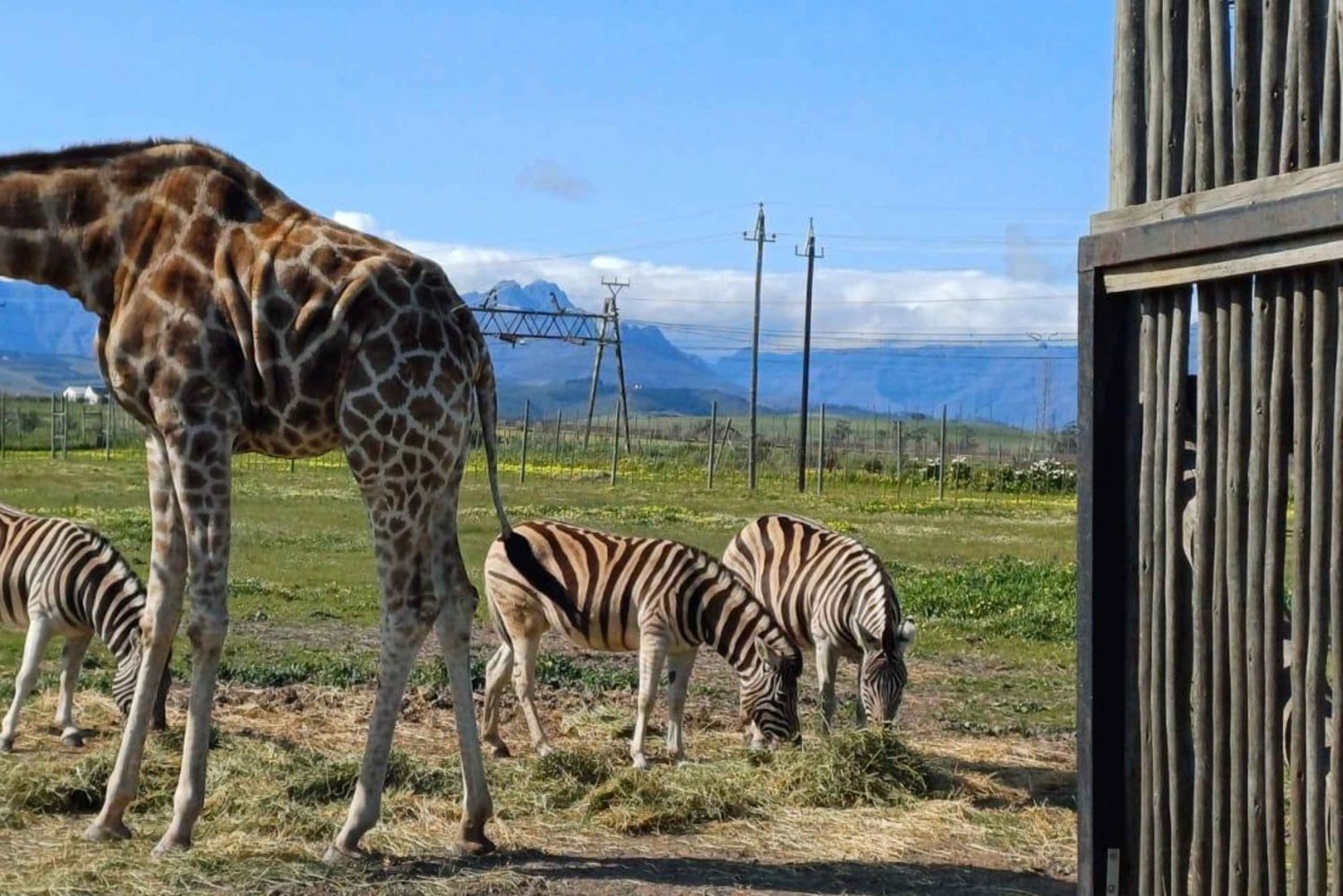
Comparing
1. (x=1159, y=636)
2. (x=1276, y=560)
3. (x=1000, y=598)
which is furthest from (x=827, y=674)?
(x=1000, y=598)

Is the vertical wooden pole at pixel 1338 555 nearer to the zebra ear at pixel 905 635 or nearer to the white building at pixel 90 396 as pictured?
the zebra ear at pixel 905 635

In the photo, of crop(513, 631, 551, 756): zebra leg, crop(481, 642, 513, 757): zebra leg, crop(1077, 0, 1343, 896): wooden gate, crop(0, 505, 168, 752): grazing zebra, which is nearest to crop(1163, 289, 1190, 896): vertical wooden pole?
crop(1077, 0, 1343, 896): wooden gate

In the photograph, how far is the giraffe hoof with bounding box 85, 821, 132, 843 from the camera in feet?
23.8

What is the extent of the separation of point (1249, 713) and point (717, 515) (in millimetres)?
26104

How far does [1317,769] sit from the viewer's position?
490cm

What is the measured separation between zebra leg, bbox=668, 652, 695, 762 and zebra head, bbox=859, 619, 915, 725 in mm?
1198

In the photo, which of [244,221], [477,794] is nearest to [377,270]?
[244,221]

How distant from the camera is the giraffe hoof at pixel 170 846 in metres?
6.96

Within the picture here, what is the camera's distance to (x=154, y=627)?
24.2 feet

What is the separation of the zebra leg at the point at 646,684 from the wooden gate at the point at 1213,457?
16.0ft

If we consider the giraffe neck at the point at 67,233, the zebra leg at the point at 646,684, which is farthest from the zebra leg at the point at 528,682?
the giraffe neck at the point at 67,233

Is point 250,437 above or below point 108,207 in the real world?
below

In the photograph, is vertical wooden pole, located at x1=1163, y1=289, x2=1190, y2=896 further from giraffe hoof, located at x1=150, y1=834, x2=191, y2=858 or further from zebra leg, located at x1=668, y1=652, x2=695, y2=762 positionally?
zebra leg, located at x1=668, y1=652, x2=695, y2=762

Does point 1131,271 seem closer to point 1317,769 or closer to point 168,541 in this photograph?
point 1317,769
